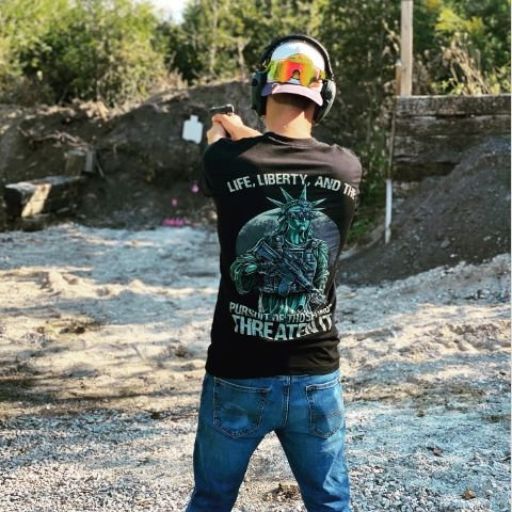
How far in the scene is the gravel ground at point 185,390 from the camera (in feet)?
10.7

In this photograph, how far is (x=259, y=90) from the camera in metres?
2.18

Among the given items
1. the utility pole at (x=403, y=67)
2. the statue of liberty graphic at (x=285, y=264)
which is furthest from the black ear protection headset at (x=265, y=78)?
the utility pole at (x=403, y=67)

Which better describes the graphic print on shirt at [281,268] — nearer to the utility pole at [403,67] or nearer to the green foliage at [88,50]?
the utility pole at [403,67]

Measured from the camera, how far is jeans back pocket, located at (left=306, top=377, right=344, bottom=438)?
204 centimetres

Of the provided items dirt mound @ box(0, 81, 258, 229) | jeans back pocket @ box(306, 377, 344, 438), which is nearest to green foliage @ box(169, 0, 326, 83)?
dirt mound @ box(0, 81, 258, 229)

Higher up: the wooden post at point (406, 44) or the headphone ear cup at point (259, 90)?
the wooden post at point (406, 44)

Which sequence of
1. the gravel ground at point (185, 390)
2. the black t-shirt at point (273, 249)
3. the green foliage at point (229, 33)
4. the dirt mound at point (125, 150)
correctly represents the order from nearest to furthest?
the black t-shirt at point (273, 249)
the gravel ground at point (185, 390)
the dirt mound at point (125, 150)
the green foliage at point (229, 33)

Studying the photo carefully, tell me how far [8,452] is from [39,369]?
1.40 m

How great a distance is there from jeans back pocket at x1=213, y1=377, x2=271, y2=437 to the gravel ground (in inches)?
48.2

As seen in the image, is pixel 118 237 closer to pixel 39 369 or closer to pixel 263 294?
pixel 39 369

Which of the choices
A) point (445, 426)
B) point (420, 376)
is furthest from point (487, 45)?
point (445, 426)

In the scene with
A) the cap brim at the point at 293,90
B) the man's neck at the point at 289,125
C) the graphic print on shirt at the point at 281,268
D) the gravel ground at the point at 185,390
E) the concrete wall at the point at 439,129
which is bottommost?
the gravel ground at the point at 185,390

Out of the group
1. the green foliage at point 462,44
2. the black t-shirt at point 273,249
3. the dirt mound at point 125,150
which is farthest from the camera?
the dirt mound at point 125,150

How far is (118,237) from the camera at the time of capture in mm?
10688
